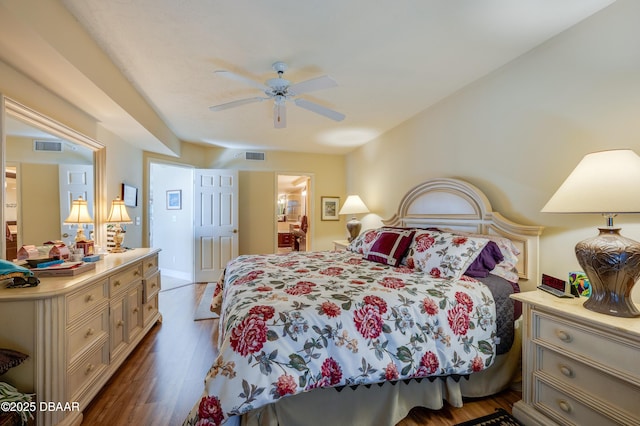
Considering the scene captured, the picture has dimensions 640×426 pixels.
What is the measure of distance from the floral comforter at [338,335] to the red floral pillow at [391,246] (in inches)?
16.5

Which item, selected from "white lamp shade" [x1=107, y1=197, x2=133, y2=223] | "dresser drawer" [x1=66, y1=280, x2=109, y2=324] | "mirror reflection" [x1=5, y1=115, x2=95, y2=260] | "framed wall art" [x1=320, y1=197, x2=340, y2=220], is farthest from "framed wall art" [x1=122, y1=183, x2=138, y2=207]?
"framed wall art" [x1=320, y1=197, x2=340, y2=220]

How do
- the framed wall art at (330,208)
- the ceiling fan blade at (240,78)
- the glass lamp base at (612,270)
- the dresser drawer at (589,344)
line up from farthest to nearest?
the framed wall art at (330,208), the ceiling fan blade at (240,78), the glass lamp base at (612,270), the dresser drawer at (589,344)

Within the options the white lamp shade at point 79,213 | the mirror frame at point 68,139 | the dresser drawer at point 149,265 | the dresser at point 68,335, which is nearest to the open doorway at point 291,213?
the dresser drawer at point 149,265

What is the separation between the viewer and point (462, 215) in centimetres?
257

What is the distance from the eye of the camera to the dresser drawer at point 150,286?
2.69m

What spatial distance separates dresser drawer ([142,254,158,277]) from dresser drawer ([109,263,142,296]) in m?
0.09

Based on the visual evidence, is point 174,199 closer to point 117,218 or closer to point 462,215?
point 117,218

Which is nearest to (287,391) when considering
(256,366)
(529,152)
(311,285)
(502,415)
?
(256,366)

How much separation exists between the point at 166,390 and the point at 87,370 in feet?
1.65

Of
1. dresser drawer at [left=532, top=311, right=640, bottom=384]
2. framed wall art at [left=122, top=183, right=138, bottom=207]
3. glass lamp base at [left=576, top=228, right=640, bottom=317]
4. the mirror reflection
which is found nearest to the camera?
dresser drawer at [left=532, top=311, right=640, bottom=384]

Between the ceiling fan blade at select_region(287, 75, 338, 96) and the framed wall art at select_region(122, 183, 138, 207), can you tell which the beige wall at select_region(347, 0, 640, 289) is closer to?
the ceiling fan blade at select_region(287, 75, 338, 96)

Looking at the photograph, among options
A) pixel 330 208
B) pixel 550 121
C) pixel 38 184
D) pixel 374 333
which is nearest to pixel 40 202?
pixel 38 184

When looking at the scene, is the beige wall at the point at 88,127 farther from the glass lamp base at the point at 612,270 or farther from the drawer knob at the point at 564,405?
the drawer knob at the point at 564,405

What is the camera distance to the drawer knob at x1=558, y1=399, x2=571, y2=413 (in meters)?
1.39
